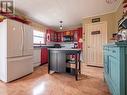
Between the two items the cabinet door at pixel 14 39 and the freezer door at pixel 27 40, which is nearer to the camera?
the cabinet door at pixel 14 39

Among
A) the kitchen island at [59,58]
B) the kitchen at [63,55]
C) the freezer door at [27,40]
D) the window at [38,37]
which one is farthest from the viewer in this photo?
the window at [38,37]

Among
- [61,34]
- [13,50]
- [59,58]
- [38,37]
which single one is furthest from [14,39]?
[61,34]

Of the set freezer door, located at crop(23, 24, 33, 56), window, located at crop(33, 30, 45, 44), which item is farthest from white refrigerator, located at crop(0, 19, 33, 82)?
window, located at crop(33, 30, 45, 44)

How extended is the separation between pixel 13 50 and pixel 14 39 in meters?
0.30

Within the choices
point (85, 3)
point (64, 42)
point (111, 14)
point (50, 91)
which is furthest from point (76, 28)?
point (50, 91)

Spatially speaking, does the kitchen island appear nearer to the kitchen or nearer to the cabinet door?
the kitchen

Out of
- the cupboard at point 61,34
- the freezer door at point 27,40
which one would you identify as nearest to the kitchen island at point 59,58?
the freezer door at point 27,40

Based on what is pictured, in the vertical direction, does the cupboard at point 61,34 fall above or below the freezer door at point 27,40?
above

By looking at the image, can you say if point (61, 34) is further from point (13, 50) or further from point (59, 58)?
point (13, 50)

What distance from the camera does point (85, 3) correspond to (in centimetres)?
312

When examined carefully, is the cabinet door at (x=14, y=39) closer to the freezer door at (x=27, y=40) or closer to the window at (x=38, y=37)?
the freezer door at (x=27, y=40)

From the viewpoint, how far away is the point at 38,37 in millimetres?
5297

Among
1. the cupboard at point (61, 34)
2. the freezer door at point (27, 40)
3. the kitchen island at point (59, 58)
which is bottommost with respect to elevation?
the kitchen island at point (59, 58)

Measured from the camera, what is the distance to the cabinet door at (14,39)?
2469 millimetres
